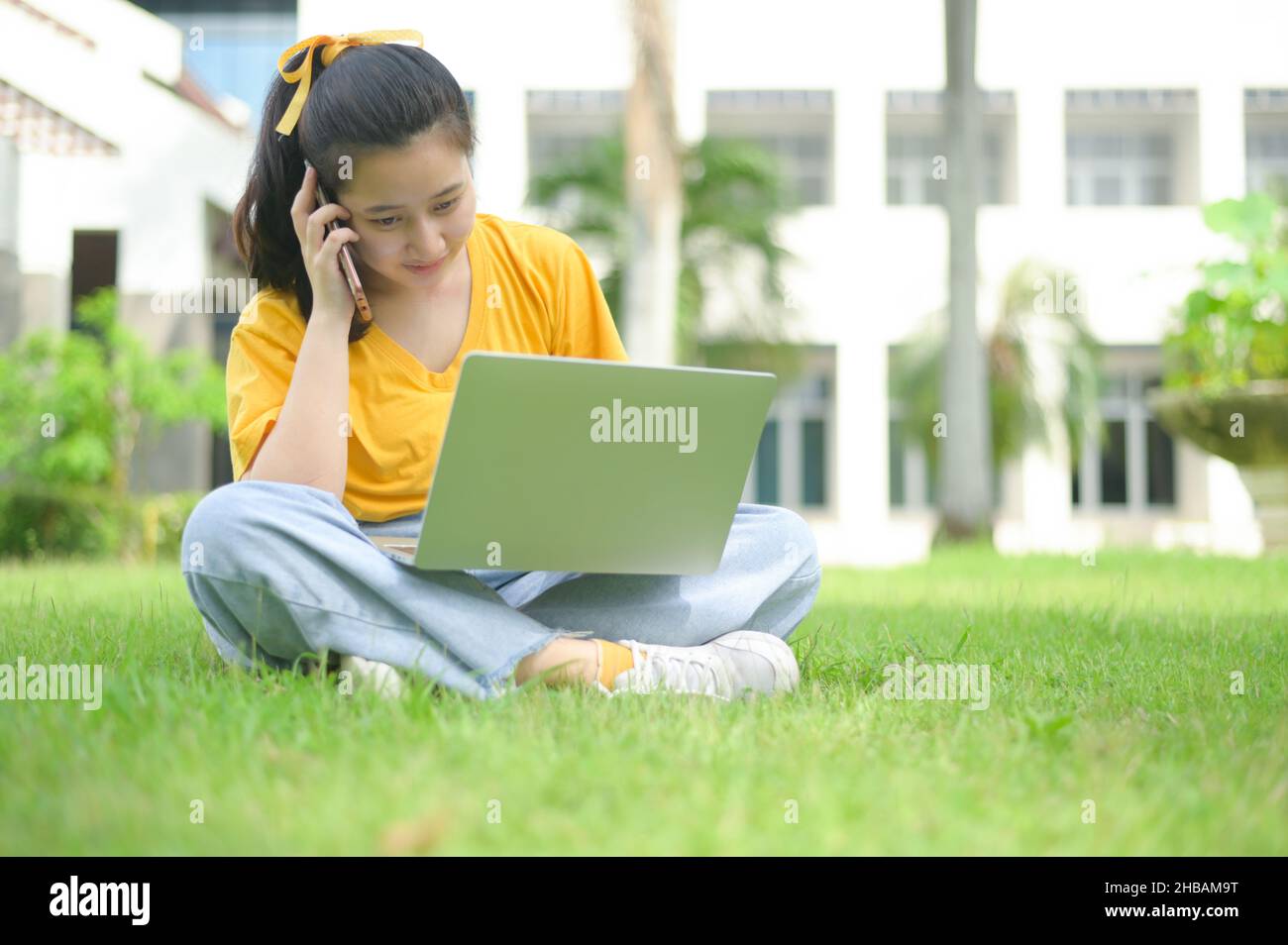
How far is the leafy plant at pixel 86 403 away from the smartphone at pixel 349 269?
7.39 m

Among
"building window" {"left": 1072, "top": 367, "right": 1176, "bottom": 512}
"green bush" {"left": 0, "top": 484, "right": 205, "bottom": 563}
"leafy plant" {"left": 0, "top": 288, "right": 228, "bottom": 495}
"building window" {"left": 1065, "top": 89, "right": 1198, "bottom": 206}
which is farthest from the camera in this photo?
"building window" {"left": 1065, "top": 89, "right": 1198, "bottom": 206}

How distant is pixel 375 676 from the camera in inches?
92.2

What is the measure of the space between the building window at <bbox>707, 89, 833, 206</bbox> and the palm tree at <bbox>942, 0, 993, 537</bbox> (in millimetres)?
10142

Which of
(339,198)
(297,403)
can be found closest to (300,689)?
(297,403)

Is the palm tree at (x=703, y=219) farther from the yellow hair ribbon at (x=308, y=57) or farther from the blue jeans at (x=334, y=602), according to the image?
the blue jeans at (x=334, y=602)

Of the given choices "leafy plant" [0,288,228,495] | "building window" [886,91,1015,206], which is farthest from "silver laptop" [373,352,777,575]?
"building window" [886,91,1015,206]

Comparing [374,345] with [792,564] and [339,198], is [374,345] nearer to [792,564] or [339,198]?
[339,198]

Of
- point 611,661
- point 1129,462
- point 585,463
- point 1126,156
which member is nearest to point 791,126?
point 1126,156

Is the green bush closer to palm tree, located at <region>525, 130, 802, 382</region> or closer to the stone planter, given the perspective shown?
the stone planter

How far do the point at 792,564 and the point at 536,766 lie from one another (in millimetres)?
1174

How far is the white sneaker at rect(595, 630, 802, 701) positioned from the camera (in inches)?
97.8

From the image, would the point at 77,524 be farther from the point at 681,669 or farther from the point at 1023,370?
the point at 1023,370

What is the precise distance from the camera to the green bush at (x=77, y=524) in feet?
30.1

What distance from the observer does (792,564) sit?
2.83m
